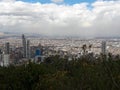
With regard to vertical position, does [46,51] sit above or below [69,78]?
below

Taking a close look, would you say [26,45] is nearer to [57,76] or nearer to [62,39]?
[62,39]

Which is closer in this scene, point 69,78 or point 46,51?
point 69,78

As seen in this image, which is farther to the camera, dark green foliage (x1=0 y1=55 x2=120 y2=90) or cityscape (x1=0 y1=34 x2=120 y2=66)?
cityscape (x1=0 y1=34 x2=120 y2=66)

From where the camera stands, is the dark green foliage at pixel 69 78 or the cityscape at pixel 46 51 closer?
the dark green foliage at pixel 69 78

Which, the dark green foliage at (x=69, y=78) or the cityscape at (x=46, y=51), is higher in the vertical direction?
the dark green foliage at (x=69, y=78)

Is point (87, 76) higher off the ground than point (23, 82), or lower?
higher

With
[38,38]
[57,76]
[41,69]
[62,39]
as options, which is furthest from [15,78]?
[38,38]

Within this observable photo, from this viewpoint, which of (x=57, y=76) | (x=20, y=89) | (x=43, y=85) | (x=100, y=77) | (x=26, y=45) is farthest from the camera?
(x=26, y=45)

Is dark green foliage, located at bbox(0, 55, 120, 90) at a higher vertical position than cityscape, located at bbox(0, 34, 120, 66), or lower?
higher
